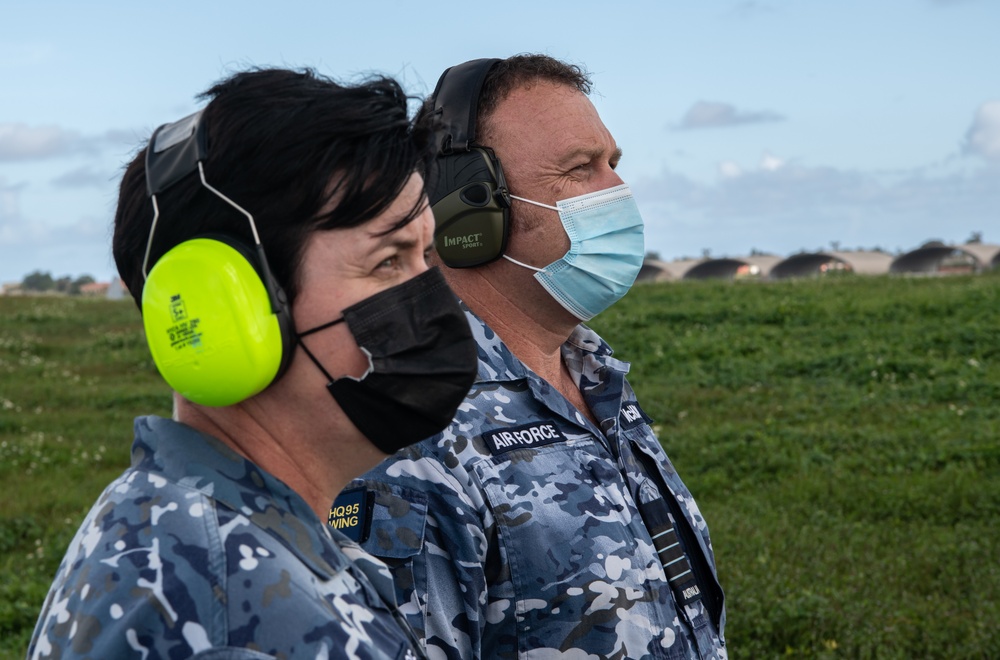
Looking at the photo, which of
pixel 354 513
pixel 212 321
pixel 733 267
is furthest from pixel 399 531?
pixel 733 267

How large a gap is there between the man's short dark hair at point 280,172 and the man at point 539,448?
0.34 m

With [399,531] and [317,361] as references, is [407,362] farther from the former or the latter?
[399,531]

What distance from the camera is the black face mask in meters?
1.67

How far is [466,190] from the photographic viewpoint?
2.81 m

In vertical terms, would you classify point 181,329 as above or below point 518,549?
above

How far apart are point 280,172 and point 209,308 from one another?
8.7 inches

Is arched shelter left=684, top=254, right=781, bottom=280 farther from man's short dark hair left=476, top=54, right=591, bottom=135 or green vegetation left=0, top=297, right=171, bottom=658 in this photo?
man's short dark hair left=476, top=54, right=591, bottom=135

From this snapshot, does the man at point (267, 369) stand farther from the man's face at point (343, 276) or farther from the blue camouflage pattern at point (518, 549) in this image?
the blue camouflage pattern at point (518, 549)

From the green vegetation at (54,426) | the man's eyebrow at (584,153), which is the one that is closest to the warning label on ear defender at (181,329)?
the man's eyebrow at (584,153)

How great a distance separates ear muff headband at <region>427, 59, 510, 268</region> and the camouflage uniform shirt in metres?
1.34

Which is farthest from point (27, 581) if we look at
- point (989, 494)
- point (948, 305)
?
point (948, 305)

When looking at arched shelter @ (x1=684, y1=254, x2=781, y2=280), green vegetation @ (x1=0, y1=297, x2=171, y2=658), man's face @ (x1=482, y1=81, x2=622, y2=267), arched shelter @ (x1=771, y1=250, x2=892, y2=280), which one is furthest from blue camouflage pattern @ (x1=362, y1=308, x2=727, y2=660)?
arched shelter @ (x1=684, y1=254, x2=781, y2=280)

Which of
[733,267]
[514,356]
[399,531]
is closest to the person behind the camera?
[399,531]

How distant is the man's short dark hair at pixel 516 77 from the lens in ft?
9.55
